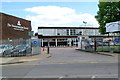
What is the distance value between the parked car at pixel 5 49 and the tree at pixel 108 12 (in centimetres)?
2189

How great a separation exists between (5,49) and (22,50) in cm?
Result: 215

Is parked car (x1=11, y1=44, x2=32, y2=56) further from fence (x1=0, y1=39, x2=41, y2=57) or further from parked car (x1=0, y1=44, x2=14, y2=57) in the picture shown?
parked car (x1=0, y1=44, x2=14, y2=57)

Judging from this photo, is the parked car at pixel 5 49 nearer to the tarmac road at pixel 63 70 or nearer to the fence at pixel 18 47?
the fence at pixel 18 47

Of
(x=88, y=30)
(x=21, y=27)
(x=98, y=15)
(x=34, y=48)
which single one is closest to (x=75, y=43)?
(x=88, y=30)

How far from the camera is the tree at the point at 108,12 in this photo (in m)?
39.3

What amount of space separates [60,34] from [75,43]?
7.27 meters

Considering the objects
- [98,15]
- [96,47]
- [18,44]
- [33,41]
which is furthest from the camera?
[98,15]

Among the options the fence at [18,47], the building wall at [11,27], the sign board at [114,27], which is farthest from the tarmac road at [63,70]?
the building wall at [11,27]

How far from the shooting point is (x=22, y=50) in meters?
24.6

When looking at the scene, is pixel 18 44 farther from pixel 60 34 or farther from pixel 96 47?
pixel 60 34

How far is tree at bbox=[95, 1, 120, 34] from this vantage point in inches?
1549

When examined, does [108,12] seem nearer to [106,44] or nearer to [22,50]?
[106,44]

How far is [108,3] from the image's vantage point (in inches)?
1578

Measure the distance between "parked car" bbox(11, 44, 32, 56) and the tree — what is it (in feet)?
66.0
